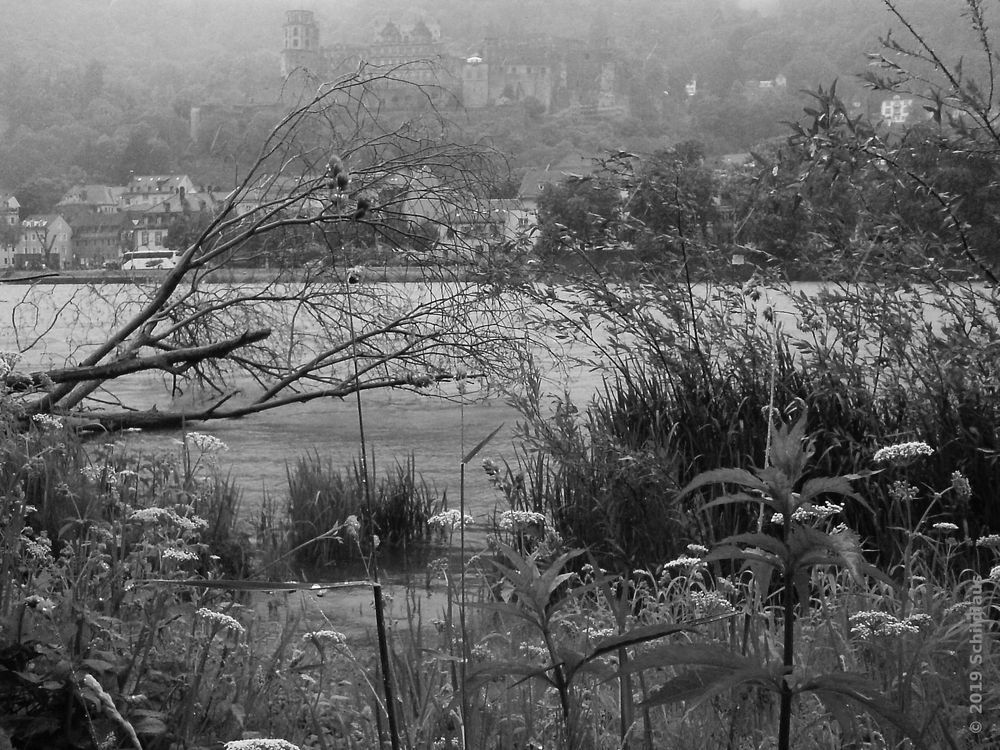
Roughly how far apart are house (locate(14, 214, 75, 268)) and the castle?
293 centimetres

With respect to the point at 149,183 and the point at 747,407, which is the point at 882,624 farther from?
the point at 149,183

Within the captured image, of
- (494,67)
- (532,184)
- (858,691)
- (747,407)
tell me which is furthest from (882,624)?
(494,67)

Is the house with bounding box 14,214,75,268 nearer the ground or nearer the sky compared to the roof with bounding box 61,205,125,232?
nearer the ground

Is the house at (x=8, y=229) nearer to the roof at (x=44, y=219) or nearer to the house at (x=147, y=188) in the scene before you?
the roof at (x=44, y=219)

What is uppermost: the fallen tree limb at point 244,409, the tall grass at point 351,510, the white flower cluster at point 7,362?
the white flower cluster at point 7,362

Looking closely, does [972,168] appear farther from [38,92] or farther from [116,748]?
[38,92]

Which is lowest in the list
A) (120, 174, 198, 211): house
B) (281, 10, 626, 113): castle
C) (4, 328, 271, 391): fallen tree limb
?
(4, 328, 271, 391): fallen tree limb

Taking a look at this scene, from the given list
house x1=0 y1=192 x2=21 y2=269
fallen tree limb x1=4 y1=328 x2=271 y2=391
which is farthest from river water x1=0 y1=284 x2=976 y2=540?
fallen tree limb x1=4 y1=328 x2=271 y2=391

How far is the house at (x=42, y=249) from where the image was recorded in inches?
385

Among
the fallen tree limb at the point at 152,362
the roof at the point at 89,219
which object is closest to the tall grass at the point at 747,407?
the fallen tree limb at the point at 152,362

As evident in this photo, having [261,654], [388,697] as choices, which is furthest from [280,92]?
[388,697]

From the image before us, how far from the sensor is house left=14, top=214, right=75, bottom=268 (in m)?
9.79

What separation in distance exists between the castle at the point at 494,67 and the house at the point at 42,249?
293 cm

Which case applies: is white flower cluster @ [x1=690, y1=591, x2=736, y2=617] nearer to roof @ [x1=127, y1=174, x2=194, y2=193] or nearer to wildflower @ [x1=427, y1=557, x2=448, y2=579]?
wildflower @ [x1=427, y1=557, x2=448, y2=579]
